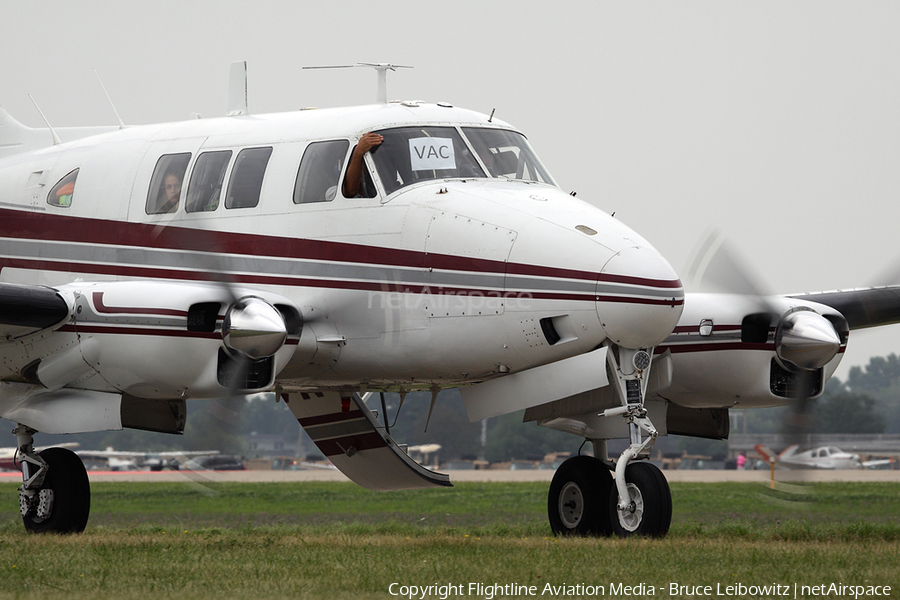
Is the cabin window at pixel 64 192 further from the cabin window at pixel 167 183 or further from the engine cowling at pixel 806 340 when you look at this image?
the engine cowling at pixel 806 340

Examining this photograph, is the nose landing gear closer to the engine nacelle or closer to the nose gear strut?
the nose gear strut

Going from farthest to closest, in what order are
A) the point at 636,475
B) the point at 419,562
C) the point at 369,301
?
the point at 369,301
the point at 636,475
the point at 419,562

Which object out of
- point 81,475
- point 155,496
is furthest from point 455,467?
point 81,475

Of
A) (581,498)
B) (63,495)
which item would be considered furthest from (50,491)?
(581,498)

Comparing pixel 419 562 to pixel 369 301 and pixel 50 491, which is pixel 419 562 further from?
pixel 50 491

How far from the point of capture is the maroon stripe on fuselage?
37.5 feet

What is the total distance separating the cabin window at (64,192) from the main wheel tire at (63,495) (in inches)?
117

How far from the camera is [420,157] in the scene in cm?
1284

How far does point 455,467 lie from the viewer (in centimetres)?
8694

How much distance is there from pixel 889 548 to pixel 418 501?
63.7ft

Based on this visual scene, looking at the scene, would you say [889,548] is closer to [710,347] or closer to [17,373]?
[710,347]

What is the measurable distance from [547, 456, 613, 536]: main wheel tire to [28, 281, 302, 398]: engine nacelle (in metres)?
3.47

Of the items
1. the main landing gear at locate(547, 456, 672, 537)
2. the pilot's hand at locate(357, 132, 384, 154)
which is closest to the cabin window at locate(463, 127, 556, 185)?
the pilot's hand at locate(357, 132, 384, 154)

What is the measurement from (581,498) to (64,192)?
7114 millimetres
